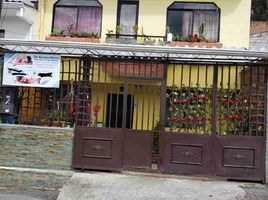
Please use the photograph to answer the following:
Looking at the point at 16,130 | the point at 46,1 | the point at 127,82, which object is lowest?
the point at 16,130

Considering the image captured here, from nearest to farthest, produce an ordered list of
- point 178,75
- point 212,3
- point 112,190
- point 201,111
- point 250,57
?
point 112,190 → point 250,57 → point 201,111 → point 178,75 → point 212,3

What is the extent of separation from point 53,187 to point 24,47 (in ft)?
11.5

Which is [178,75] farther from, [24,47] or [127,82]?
[24,47]

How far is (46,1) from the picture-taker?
1655cm

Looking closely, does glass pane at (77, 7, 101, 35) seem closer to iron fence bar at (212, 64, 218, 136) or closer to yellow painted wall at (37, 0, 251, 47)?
yellow painted wall at (37, 0, 251, 47)

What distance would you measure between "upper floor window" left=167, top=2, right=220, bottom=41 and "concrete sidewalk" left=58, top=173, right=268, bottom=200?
749 centimetres

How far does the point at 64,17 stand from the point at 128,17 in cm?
251

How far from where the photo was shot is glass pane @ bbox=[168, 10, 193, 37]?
16172mm

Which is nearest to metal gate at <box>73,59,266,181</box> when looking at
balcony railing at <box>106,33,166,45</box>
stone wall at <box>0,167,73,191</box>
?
stone wall at <box>0,167,73,191</box>

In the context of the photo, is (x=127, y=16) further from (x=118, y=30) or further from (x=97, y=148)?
(x=97, y=148)

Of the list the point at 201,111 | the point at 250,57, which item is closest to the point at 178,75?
the point at 201,111

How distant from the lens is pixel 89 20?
16453 mm

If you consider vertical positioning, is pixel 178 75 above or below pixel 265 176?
above

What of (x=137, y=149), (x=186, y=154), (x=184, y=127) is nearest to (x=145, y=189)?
(x=137, y=149)
